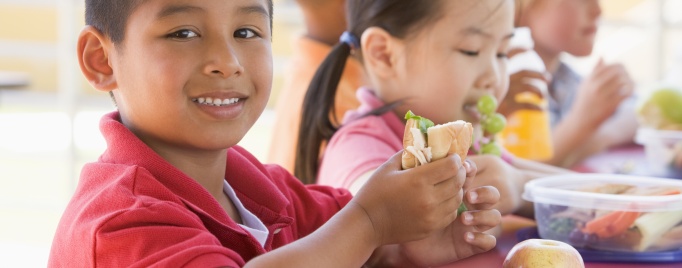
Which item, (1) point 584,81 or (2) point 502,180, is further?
(1) point 584,81

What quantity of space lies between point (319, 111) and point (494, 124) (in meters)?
0.37

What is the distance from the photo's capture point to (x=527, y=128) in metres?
1.88

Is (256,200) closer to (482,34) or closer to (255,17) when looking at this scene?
(255,17)

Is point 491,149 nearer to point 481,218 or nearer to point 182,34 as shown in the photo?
point 481,218

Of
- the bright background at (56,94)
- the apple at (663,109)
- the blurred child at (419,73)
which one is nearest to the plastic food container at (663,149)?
the apple at (663,109)

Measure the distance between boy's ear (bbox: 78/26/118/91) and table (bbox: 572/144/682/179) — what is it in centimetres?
118

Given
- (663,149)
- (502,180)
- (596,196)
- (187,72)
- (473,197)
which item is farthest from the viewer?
(663,149)

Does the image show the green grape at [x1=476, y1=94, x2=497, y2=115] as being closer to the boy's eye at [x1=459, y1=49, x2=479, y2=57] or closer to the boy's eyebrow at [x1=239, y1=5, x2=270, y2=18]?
the boy's eye at [x1=459, y1=49, x2=479, y2=57]

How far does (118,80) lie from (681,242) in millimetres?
740

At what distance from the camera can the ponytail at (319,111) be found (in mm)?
1519

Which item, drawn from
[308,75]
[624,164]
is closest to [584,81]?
[624,164]

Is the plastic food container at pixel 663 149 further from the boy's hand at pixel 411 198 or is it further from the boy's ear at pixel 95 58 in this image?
the boy's ear at pixel 95 58

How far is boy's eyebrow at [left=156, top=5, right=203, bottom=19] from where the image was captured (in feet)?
2.91

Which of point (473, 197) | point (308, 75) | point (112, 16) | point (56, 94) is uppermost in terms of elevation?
point (112, 16)
